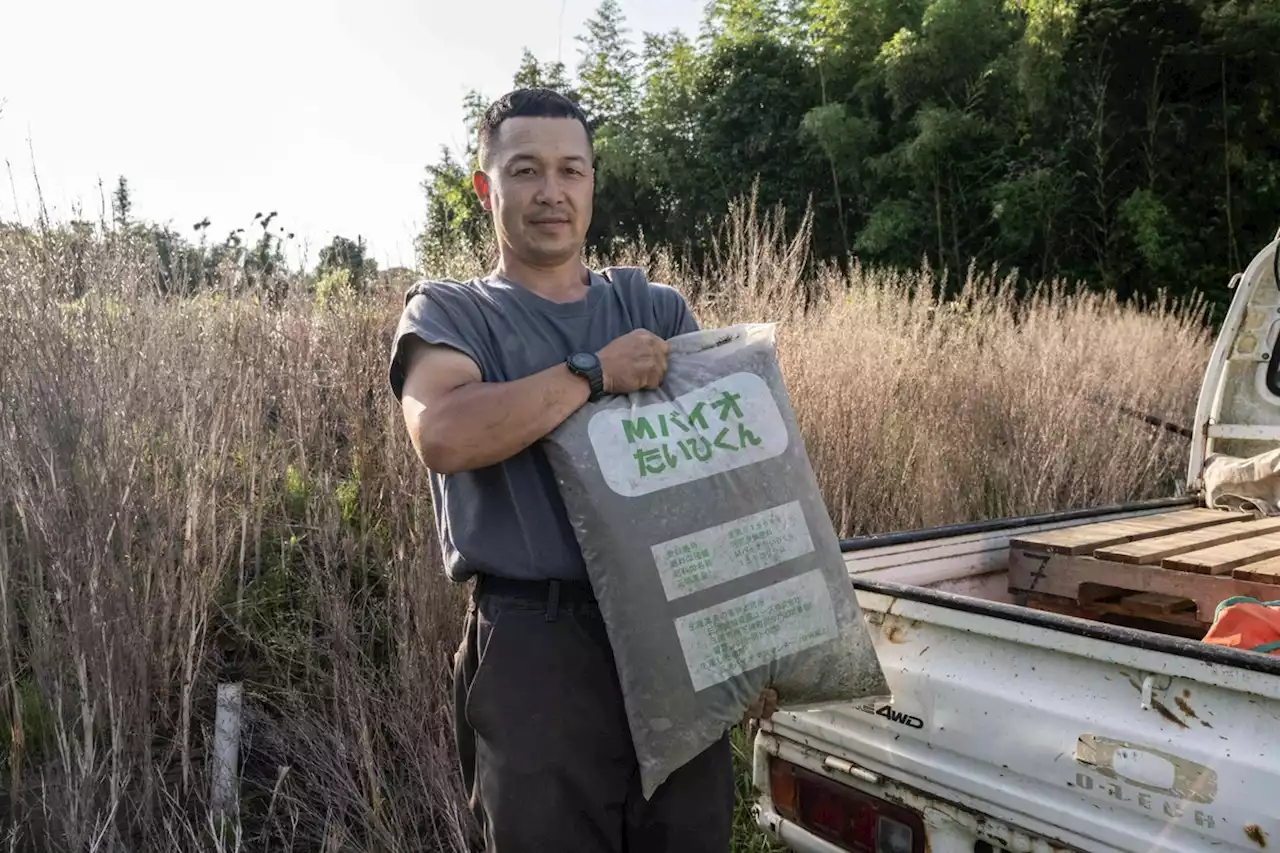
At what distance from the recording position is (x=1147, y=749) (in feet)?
4.73

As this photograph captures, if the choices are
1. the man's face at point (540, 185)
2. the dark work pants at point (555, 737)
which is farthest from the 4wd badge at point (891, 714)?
the man's face at point (540, 185)

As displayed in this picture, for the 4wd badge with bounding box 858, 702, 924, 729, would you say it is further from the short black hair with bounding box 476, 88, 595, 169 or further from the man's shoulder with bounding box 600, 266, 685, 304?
the short black hair with bounding box 476, 88, 595, 169

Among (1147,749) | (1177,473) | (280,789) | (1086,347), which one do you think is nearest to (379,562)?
(280,789)

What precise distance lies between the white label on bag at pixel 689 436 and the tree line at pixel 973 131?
33.4 feet

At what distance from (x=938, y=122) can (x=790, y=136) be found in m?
2.80

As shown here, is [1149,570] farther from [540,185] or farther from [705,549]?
[540,185]

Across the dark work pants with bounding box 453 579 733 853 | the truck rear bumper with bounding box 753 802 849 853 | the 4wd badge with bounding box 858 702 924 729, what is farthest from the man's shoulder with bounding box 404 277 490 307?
the truck rear bumper with bounding box 753 802 849 853

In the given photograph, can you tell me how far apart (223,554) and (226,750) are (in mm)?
561

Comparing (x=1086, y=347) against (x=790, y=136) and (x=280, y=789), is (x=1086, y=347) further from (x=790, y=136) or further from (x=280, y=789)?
(x=790, y=136)

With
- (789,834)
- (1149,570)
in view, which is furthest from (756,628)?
(1149,570)

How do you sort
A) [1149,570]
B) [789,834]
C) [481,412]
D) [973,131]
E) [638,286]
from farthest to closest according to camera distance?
[973,131] < [1149,570] < [789,834] < [638,286] < [481,412]

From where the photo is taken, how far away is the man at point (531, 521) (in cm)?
141

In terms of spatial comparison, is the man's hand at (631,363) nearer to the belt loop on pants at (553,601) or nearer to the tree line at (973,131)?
the belt loop on pants at (553,601)

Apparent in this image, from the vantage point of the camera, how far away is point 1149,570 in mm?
2266
